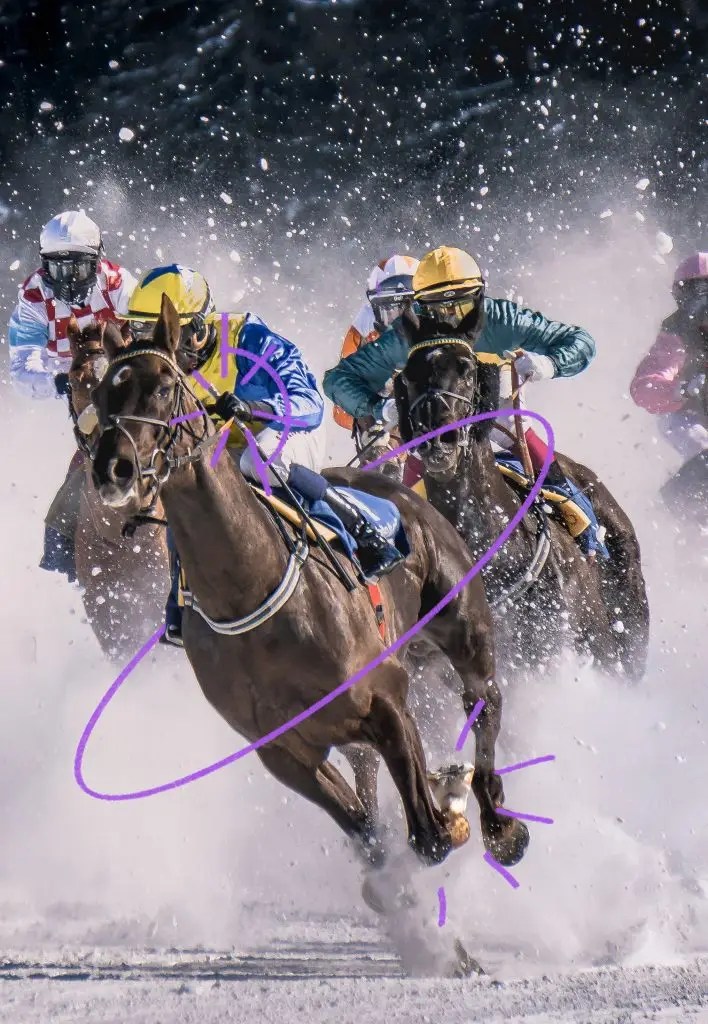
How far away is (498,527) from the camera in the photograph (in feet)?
20.7

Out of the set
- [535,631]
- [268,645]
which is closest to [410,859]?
[268,645]

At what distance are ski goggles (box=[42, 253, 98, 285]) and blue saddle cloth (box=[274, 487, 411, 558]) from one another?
227cm

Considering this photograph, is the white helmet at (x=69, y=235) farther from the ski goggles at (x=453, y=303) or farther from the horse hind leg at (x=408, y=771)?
the horse hind leg at (x=408, y=771)

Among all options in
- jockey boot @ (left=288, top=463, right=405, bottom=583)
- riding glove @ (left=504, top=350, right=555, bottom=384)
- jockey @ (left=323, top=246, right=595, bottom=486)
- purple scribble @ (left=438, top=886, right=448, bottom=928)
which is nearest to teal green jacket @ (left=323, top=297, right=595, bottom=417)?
jockey @ (left=323, top=246, right=595, bottom=486)

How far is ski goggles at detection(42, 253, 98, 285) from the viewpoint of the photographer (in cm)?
706

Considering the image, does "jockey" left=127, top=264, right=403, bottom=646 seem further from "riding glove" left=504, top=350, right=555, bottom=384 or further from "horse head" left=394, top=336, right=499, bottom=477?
"riding glove" left=504, top=350, right=555, bottom=384

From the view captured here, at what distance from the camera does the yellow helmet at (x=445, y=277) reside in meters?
6.46

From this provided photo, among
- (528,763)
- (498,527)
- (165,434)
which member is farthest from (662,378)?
(165,434)

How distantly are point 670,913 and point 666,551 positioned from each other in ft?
16.6

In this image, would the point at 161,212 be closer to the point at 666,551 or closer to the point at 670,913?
the point at 666,551

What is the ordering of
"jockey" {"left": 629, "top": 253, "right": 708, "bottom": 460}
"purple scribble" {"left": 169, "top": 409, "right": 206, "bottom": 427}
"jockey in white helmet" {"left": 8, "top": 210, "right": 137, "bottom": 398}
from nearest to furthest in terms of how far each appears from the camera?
1. "purple scribble" {"left": 169, "top": 409, "right": 206, "bottom": 427}
2. "jockey in white helmet" {"left": 8, "top": 210, "right": 137, "bottom": 398}
3. "jockey" {"left": 629, "top": 253, "right": 708, "bottom": 460}

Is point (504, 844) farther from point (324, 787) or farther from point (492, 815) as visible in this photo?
point (324, 787)

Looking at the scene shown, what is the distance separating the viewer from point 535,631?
660 centimetres

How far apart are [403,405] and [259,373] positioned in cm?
85
